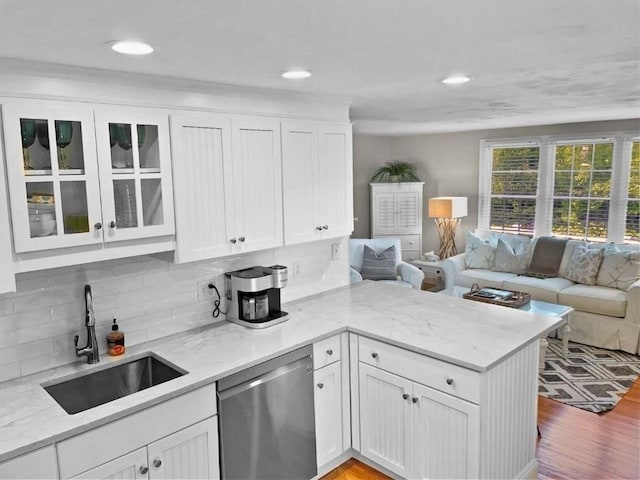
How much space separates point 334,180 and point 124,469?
206 cm

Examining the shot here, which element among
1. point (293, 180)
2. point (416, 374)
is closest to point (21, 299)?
point (293, 180)

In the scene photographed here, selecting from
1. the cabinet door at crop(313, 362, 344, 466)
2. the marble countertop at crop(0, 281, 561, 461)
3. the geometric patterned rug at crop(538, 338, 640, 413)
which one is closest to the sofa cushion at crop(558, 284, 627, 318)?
the geometric patterned rug at crop(538, 338, 640, 413)

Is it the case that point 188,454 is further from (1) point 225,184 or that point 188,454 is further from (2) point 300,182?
(2) point 300,182

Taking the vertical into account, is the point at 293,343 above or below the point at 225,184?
below

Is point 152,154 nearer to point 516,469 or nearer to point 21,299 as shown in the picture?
point 21,299

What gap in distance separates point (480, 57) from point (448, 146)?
17.8ft

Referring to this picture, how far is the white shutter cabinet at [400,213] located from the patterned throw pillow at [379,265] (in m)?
1.42

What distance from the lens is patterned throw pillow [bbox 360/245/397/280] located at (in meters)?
5.91

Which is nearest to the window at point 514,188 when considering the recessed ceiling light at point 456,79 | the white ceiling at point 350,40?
the white ceiling at point 350,40

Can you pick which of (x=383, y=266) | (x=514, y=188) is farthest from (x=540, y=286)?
(x=514, y=188)

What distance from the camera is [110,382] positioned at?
2453 millimetres

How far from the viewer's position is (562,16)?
5.11ft

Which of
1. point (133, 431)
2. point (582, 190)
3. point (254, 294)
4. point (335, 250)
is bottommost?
point (133, 431)

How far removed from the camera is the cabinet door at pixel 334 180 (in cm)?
324
